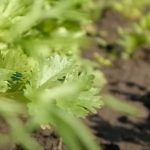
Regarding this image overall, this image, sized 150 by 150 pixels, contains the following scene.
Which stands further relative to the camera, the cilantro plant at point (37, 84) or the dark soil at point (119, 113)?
the dark soil at point (119, 113)

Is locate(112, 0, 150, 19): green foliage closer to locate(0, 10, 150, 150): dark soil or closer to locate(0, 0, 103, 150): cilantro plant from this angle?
locate(0, 10, 150, 150): dark soil

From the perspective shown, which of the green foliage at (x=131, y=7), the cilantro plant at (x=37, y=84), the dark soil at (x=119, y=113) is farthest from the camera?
the green foliage at (x=131, y=7)

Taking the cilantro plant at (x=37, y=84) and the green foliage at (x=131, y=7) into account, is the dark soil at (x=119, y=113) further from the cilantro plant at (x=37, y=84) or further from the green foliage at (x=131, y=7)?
the cilantro plant at (x=37, y=84)

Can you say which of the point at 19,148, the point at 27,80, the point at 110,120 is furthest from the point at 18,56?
the point at 110,120

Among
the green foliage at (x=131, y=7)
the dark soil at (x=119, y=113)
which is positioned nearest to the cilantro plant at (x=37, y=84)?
the dark soil at (x=119, y=113)

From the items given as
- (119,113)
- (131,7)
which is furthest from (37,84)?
(131,7)

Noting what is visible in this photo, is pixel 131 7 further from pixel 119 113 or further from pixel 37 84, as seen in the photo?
pixel 37 84

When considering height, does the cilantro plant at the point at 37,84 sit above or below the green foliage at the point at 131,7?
above

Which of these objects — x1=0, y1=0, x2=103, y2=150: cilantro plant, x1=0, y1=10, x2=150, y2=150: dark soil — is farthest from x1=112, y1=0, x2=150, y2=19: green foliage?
x1=0, y1=0, x2=103, y2=150: cilantro plant
